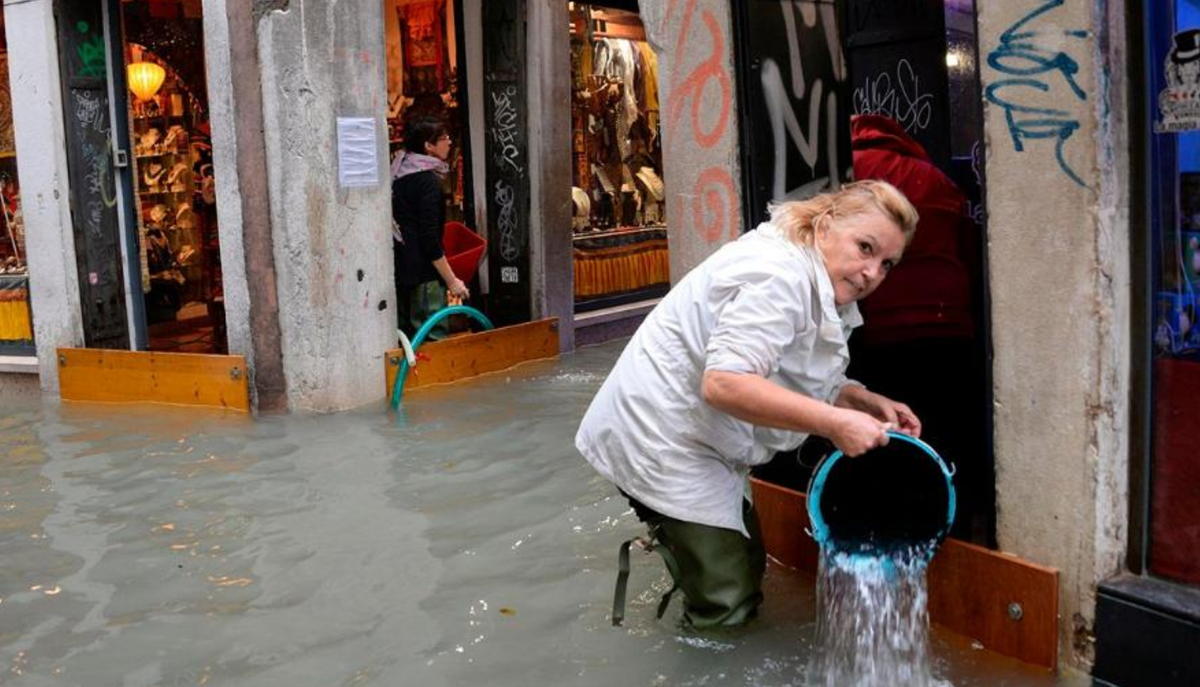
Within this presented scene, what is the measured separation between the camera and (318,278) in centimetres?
818

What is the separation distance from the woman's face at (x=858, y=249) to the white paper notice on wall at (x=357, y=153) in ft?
17.0

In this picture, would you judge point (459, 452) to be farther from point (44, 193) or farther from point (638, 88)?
point (638, 88)

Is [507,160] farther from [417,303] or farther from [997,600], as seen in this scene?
[997,600]

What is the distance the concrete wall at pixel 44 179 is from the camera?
902 cm

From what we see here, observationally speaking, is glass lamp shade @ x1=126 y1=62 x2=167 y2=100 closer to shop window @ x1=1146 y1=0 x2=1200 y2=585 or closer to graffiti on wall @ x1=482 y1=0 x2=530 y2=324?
graffiti on wall @ x1=482 y1=0 x2=530 y2=324

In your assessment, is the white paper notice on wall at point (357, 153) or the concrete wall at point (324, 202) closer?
the concrete wall at point (324, 202)

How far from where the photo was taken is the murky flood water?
4.05 meters

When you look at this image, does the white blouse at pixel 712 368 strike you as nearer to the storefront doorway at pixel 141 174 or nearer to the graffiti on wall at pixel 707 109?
the graffiti on wall at pixel 707 109

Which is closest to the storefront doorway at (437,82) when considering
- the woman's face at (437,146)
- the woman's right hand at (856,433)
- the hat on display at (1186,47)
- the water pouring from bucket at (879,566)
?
the woman's face at (437,146)

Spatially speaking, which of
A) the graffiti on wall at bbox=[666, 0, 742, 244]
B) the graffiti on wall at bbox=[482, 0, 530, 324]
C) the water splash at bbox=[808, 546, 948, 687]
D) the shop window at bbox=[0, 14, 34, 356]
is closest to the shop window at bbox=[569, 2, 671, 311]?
the graffiti on wall at bbox=[482, 0, 530, 324]

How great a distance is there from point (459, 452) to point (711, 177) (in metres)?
2.57

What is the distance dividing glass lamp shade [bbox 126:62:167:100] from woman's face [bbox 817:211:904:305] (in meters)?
8.47

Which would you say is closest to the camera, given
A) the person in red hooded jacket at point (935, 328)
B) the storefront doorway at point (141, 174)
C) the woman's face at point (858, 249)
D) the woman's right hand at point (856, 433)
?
the woman's right hand at point (856, 433)

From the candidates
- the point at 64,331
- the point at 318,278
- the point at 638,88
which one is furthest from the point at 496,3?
the point at 64,331
